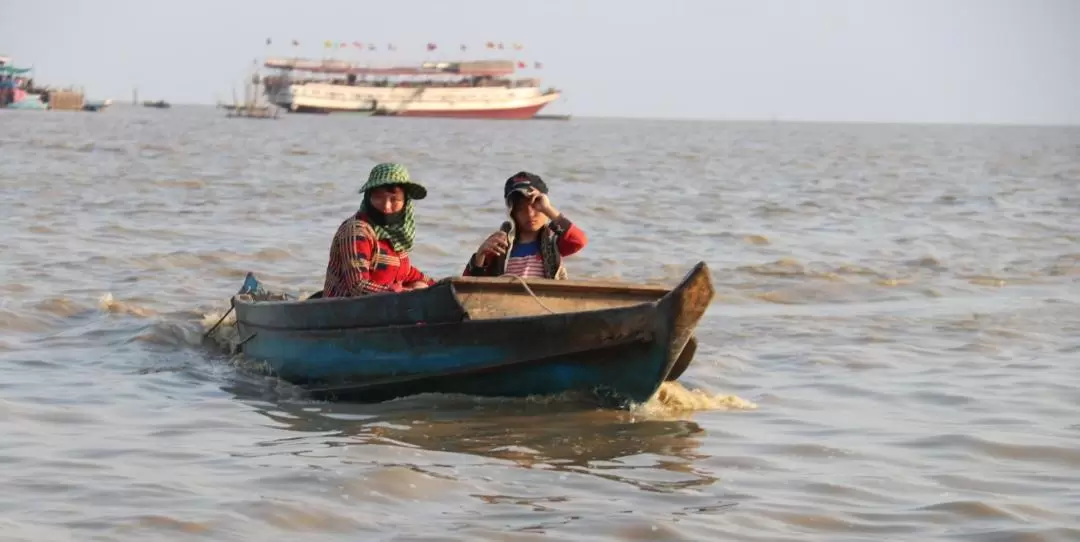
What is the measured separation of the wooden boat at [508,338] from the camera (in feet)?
23.4

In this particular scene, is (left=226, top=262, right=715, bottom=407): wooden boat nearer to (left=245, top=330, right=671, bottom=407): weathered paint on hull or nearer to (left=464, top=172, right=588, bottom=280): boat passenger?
(left=245, top=330, right=671, bottom=407): weathered paint on hull

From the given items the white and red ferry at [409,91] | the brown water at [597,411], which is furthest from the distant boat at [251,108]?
the brown water at [597,411]

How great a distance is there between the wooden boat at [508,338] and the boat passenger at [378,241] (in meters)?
0.26

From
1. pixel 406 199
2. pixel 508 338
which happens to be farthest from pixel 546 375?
pixel 406 199

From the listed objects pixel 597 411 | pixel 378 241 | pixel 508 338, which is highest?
pixel 378 241

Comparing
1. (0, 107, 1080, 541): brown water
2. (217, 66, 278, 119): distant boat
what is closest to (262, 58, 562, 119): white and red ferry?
(217, 66, 278, 119): distant boat

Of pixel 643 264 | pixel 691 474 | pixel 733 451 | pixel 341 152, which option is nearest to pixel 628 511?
pixel 691 474

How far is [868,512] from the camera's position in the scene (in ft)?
19.4

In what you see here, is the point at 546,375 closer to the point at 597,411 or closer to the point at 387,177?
the point at 597,411

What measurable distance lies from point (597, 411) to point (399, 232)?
154 cm

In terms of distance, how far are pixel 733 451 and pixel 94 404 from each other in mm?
3277

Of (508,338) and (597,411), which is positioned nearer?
(508,338)

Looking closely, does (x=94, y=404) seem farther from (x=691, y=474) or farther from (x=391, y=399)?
(x=691, y=474)

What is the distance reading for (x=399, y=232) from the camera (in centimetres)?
828
